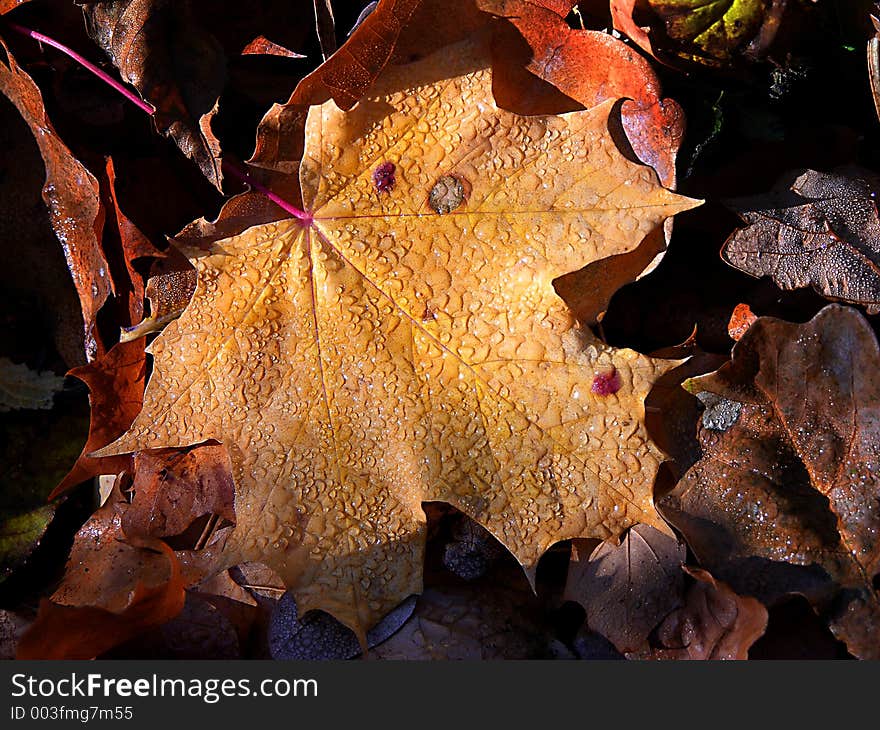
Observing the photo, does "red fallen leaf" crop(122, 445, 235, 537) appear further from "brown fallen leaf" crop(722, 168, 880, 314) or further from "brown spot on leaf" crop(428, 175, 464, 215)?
"brown fallen leaf" crop(722, 168, 880, 314)

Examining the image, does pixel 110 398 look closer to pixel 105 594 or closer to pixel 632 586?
pixel 105 594

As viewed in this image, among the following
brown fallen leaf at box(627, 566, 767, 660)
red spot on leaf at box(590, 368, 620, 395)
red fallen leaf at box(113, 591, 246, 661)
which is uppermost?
red spot on leaf at box(590, 368, 620, 395)

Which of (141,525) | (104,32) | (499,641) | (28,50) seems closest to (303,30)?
(104,32)

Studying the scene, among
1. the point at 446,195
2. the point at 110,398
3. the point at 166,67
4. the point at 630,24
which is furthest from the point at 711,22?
the point at 110,398

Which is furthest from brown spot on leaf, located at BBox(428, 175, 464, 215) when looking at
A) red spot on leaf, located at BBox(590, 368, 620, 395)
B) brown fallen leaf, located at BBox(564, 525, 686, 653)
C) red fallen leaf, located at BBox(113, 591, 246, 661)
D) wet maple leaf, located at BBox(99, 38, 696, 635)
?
red fallen leaf, located at BBox(113, 591, 246, 661)

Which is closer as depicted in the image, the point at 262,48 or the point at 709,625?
the point at 709,625

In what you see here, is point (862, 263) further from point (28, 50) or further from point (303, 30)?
point (28, 50)

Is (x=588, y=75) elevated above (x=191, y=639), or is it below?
above
